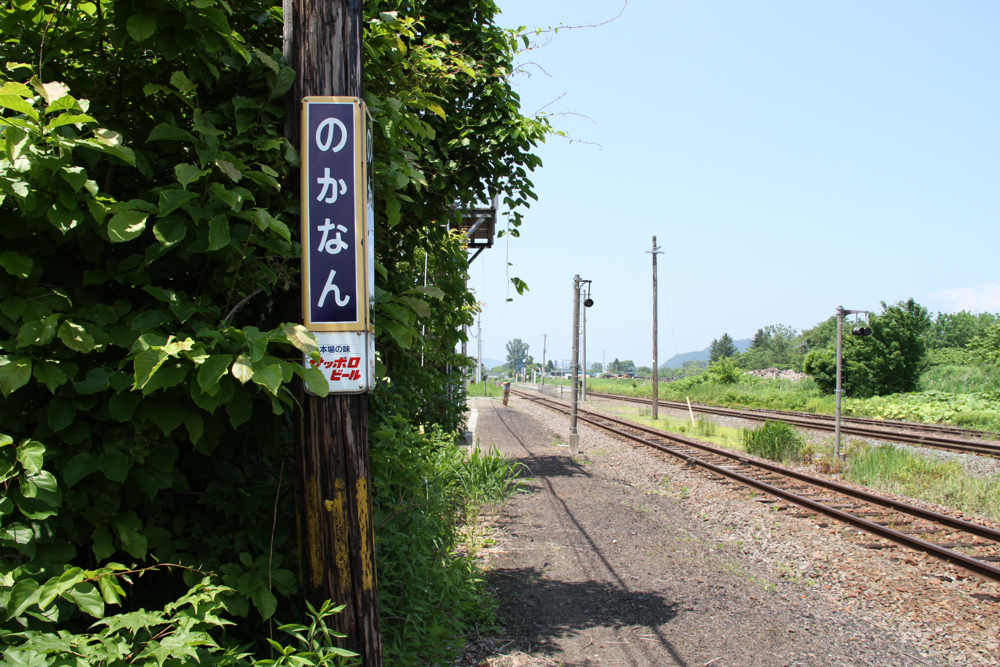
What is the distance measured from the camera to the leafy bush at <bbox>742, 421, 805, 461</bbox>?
47.3 feet

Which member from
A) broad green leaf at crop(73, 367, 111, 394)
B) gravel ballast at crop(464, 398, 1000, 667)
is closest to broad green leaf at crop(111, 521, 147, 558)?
broad green leaf at crop(73, 367, 111, 394)

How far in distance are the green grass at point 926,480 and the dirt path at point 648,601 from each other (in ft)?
14.6

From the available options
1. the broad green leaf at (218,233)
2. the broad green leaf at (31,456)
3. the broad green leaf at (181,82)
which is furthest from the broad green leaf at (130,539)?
the broad green leaf at (181,82)

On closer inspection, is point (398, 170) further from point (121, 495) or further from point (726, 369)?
point (726, 369)

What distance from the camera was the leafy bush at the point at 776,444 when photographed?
14422 millimetres

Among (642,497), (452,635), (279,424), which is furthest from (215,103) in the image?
(642,497)

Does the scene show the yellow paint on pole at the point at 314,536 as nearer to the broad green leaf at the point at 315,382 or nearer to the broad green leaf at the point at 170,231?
the broad green leaf at the point at 315,382

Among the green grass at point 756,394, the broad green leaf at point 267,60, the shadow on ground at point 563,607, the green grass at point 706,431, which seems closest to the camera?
the broad green leaf at point 267,60

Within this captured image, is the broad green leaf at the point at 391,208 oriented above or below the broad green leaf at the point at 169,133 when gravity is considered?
below

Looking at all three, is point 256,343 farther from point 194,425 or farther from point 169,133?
point 169,133

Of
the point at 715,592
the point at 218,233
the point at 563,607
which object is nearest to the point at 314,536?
the point at 218,233

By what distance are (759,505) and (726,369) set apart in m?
40.0

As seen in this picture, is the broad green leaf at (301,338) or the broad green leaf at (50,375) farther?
the broad green leaf at (301,338)

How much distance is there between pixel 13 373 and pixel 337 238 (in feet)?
3.77
